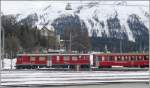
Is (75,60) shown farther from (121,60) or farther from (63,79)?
(63,79)

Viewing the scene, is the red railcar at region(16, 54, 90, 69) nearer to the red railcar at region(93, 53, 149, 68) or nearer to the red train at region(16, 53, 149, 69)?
the red train at region(16, 53, 149, 69)

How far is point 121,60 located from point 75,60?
5965 mm

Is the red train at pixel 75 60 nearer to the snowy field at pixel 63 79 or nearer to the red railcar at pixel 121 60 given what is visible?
the red railcar at pixel 121 60

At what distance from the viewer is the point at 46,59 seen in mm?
59531

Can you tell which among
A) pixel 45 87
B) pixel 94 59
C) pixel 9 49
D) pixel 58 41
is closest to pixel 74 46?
pixel 58 41

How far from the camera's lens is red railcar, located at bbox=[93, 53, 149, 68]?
59.2m

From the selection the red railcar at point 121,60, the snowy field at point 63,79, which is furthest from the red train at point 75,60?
the snowy field at point 63,79

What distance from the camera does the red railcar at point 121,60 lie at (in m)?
59.2

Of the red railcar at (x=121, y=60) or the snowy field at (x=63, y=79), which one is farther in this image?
the red railcar at (x=121, y=60)

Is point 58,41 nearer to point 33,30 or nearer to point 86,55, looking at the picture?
point 33,30

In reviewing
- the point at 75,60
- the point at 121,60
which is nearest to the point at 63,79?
the point at 75,60

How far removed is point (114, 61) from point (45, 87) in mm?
37009

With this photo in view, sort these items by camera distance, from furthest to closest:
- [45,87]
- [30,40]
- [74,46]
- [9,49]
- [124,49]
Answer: [124,49], [74,46], [30,40], [9,49], [45,87]

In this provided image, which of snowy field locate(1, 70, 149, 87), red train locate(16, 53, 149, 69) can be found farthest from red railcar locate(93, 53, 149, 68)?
snowy field locate(1, 70, 149, 87)
